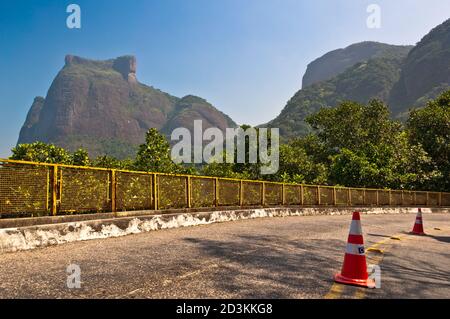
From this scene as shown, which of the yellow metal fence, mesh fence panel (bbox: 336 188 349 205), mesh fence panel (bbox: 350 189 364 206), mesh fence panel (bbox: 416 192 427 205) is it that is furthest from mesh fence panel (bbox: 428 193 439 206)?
the yellow metal fence

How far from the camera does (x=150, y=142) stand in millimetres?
55562

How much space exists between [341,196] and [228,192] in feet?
40.2

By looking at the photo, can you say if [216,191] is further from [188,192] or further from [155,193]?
[155,193]

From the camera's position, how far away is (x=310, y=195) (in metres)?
22.4

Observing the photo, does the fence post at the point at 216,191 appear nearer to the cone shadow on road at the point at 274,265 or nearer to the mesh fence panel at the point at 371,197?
the cone shadow on road at the point at 274,265

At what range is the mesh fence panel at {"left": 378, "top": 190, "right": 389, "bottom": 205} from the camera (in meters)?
29.8

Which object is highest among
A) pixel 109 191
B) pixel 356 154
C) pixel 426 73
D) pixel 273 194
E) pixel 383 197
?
pixel 426 73

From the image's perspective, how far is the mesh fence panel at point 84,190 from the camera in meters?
8.43

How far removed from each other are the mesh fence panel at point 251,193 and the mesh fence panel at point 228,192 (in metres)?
0.63

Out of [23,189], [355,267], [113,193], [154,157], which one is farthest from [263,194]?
[154,157]

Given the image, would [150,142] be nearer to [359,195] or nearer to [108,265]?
[359,195]

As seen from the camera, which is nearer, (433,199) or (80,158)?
(433,199)
